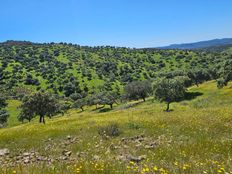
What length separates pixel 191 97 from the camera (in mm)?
82250

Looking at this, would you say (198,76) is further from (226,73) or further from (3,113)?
(3,113)

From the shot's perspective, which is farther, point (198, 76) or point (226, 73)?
point (198, 76)

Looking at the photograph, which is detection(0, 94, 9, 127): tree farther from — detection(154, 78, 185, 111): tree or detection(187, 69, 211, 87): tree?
detection(187, 69, 211, 87): tree

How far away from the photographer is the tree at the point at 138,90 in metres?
114

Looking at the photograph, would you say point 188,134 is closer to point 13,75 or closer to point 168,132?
point 168,132

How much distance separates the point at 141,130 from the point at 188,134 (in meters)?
3.97

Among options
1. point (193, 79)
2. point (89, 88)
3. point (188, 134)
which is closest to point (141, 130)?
point (188, 134)

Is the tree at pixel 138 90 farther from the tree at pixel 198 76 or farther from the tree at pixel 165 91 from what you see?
the tree at pixel 165 91

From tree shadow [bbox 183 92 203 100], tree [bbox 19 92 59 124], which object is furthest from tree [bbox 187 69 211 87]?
tree [bbox 19 92 59 124]

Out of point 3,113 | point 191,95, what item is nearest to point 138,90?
point 191,95

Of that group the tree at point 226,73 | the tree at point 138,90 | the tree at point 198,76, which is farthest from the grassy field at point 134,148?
the tree at point 198,76

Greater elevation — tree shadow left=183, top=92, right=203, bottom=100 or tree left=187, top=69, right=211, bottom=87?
tree left=187, top=69, right=211, bottom=87

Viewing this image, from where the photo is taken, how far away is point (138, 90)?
116 metres

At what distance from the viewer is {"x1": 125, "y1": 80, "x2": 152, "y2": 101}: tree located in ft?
374
